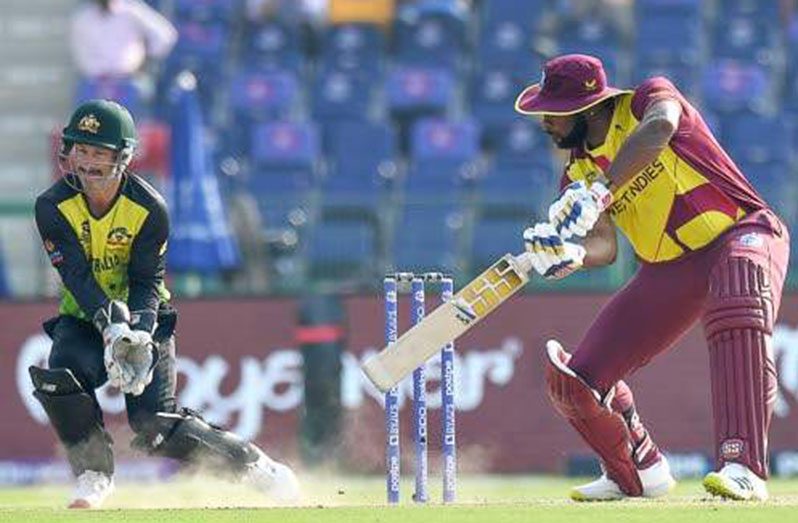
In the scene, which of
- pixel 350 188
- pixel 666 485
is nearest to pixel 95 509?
pixel 666 485

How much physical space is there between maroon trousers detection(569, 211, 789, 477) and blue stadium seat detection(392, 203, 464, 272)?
7751mm

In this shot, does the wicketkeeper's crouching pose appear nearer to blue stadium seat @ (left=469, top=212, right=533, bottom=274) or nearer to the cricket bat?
the cricket bat

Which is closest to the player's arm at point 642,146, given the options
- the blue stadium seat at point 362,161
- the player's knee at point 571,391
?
the player's knee at point 571,391

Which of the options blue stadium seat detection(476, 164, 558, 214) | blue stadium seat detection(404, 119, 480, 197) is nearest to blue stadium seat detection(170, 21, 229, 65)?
blue stadium seat detection(404, 119, 480, 197)

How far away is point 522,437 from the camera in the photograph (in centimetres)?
1523

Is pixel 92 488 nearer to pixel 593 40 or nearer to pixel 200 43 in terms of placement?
pixel 200 43

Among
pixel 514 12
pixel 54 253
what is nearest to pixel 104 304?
pixel 54 253

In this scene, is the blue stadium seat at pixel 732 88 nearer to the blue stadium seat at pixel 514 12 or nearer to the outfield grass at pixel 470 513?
the blue stadium seat at pixel 514 12

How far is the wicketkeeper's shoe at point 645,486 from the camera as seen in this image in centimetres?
967

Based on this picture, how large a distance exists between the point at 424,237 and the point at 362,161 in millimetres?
1502

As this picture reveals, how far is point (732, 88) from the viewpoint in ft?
63.1

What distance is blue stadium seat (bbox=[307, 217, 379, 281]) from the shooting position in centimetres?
1709

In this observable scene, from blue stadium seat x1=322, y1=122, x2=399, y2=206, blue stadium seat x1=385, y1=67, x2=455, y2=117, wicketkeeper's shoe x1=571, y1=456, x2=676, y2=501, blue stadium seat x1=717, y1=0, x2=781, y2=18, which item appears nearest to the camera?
wicketkeeper's shoe x1=571, y1=456, x2=676, y2=501

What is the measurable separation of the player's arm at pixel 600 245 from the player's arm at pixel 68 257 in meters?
2.11
